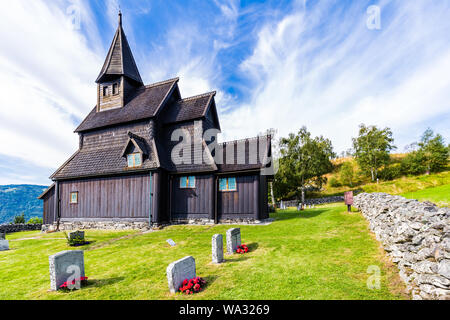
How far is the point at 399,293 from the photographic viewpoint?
5.13 m

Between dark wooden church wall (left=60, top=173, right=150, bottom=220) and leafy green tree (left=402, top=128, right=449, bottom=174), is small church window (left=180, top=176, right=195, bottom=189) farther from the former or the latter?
leafy green tree (left=402, top=128, right=449, bottom=174)

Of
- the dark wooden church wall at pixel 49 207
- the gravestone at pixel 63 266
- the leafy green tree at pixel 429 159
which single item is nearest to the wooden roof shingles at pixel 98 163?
the dark wooden church wall at pixel 49 207

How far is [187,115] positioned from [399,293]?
18.4 meters

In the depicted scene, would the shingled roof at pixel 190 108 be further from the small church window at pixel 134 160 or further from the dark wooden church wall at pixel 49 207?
the dark wooden church wall at pixel 49 207

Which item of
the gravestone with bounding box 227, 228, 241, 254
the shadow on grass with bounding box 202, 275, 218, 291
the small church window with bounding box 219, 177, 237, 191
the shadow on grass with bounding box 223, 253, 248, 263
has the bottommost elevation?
the shadow on grass with bounding box 223, 253, 248, 263

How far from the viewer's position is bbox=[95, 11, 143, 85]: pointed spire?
24.2 metres

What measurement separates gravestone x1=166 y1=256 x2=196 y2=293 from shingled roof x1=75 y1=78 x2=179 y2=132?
1577 centimetres

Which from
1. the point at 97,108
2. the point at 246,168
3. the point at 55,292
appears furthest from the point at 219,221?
the point at 97,108

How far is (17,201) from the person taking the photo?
187500 millimetres

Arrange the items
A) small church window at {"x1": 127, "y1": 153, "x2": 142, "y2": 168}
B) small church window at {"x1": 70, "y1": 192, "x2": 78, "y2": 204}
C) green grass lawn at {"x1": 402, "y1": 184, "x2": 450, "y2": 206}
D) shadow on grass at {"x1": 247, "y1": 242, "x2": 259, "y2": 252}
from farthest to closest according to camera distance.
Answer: small church window at {"x1": 70, "y1": 192, "x2": 78, "y2": 204} < small church window at {"x1": 127, "y1": 153, "x2": 142, "y2": 168} < green grass lawn at {"x1": 402, "y1": 184, "x2": 450, "y2": 206} < shadow on grass at {"x1": 247, "y1": 242, "x2": 259, "y2": 252}

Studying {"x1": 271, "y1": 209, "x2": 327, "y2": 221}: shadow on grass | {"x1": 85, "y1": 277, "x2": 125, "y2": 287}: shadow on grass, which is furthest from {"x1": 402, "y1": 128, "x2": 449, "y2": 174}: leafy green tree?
{"x1": 85, "y1": 277, "x2": 125, "y2": 287}: shadow on grass

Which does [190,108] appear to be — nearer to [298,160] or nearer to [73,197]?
[73,197]

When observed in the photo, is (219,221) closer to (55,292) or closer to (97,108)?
(55,292)

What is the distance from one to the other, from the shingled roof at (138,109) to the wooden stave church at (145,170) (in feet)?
0.39
